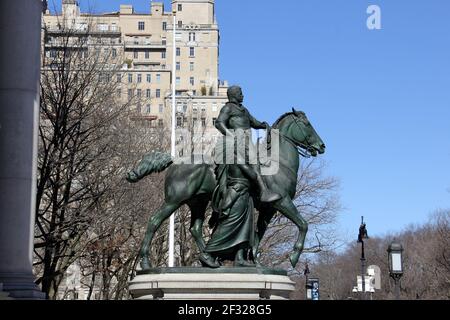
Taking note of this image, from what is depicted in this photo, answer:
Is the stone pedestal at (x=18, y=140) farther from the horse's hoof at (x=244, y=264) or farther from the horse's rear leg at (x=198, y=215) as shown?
the horse's hoof at (x=244, y=264)

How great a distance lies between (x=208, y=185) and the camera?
1970 cm

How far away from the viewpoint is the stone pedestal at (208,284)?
18.1m

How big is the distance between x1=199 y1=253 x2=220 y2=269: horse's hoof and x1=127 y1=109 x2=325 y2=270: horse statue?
2.48 feet

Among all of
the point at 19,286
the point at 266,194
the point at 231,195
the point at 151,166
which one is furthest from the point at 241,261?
the point at 19,286

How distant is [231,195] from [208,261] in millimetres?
1495

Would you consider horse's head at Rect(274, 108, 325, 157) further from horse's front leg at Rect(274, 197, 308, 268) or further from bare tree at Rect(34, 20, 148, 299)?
bare tree at Rect(34, 20, 148, 299)

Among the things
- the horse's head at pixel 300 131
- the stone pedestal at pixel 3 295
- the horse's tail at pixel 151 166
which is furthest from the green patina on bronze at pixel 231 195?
the stone pedestal at pixel 3 295

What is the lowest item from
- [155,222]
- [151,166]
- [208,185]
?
[155,222]

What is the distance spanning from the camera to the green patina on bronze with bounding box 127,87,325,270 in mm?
19406

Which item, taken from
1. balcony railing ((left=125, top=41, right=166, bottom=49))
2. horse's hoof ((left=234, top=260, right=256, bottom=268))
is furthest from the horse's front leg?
balcony railing ((left=125, top=41, right=166, bottom=49))

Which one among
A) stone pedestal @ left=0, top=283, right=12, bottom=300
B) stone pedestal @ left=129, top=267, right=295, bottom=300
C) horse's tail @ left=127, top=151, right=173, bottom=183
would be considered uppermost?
horse's tail @ left=127, top=151, right=173, bottom=183

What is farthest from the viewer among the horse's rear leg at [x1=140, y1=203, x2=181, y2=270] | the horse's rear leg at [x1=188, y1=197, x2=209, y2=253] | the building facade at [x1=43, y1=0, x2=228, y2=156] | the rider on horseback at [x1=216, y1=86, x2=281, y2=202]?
the building facade at [x1=43, y1=0, x2=228, y2=156]

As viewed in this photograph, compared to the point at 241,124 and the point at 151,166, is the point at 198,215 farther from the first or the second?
the point at 241,124
